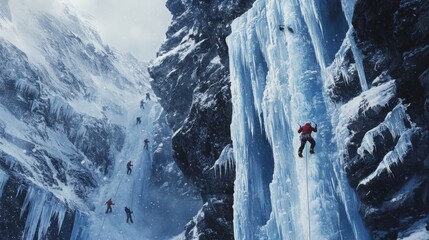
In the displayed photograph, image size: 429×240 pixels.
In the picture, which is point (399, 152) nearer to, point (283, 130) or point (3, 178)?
point (283, 130)

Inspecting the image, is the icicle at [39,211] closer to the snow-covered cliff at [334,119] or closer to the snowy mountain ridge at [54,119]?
the snowy mountain ridge at [54,119]

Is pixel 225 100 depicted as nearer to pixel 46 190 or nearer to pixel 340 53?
pixel 340 53

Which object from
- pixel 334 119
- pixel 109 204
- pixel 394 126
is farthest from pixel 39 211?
pixel 394 126

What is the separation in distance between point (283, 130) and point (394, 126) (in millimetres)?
4007

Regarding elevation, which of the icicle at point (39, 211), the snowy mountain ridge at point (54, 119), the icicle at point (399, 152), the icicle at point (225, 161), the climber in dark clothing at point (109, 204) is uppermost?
the snowy mountain ridge at point (54, 119)

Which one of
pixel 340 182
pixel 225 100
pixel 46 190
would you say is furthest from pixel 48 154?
pixel 340 182

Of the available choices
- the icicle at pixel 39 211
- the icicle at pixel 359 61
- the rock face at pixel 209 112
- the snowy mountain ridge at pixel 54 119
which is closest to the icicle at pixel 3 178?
the snowy mountain ridge at pixel 54 119

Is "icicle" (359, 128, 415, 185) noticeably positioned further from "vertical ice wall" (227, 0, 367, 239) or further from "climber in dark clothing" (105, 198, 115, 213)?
"climber in dark clothing" (105, 198, 115, 213)

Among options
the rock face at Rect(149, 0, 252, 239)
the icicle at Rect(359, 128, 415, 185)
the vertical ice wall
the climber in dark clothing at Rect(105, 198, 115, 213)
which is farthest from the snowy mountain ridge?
the icicle at Rect(359, 128, 415, 185)

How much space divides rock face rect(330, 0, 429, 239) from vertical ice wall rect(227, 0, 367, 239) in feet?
2.12

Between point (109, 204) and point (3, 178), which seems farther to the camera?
point (109, 204)

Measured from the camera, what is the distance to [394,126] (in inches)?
415

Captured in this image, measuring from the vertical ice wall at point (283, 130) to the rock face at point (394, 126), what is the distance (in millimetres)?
645

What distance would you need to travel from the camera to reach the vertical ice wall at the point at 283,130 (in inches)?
448
